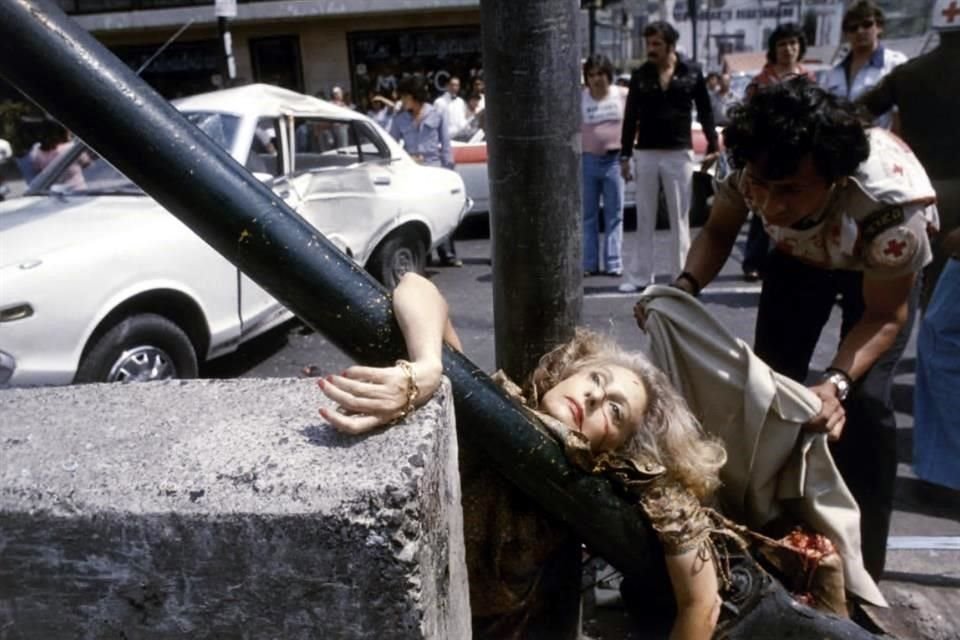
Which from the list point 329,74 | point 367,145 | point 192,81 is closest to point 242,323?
point 367,145

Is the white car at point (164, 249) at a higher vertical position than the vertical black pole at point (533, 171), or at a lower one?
lower

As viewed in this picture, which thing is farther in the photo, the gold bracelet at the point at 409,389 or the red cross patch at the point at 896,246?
the red cross patch at the point at 896,246

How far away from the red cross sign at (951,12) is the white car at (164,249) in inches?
136

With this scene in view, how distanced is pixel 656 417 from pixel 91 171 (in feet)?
15.6

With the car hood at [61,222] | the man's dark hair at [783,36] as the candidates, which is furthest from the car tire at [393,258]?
the man's dark hair at [783,36]

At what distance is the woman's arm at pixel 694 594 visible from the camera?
1780 millimetres

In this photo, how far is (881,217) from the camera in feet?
7.32

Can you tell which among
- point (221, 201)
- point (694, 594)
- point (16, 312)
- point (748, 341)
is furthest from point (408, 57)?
point (221, 201)

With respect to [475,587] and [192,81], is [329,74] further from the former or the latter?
[475,587]

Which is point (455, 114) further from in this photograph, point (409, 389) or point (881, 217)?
point (409, 389)

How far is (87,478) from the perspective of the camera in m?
1.09

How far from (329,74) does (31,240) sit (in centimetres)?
1781

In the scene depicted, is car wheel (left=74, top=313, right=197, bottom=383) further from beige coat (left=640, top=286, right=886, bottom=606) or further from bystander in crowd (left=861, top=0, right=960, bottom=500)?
bystander in crowd (left=861, top=0, right=960, bottom=500)

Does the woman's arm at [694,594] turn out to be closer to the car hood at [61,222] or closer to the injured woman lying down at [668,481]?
→ the injured woman lying down at [668,481]
